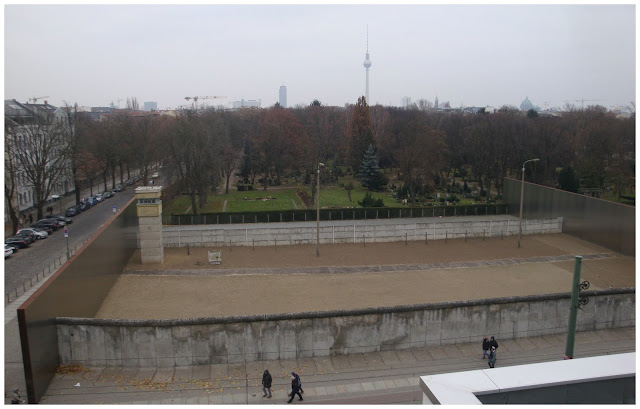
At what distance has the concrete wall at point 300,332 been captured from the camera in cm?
1641

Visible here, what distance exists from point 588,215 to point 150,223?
94.7 feet

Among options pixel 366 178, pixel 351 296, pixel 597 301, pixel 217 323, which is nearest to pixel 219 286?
pixel 351 296

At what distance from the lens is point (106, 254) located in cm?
2395

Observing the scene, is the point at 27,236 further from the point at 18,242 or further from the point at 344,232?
the point at 344,232

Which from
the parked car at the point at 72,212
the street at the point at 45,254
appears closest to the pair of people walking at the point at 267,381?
the street at the point at 45,254

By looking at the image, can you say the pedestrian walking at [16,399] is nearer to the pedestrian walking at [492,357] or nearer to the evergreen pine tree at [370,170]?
the pedestrian walking at [492,357]

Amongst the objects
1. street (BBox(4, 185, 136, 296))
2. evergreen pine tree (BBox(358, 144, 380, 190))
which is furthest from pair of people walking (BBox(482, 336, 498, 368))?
evergreen pine tree (BBox(358, 144, 380, 190))

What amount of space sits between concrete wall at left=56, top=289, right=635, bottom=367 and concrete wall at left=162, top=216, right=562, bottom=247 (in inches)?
637

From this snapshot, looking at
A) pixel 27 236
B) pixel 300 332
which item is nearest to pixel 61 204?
pixel 27 236

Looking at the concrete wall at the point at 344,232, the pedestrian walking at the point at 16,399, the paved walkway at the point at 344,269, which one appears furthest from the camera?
the concrete wall at the point at 344,232

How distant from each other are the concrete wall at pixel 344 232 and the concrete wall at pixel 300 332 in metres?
16.2

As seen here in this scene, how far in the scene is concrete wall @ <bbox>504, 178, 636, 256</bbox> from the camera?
104 feet

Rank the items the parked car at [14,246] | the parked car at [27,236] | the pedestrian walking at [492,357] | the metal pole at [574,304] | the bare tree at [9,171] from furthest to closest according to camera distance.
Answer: the bare tree at [9,171], the parked car at [27,236], the parked car at [14,246], the pedestrian walking at [492,357], the metal pole at [574,304]

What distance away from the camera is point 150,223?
28.8 m
